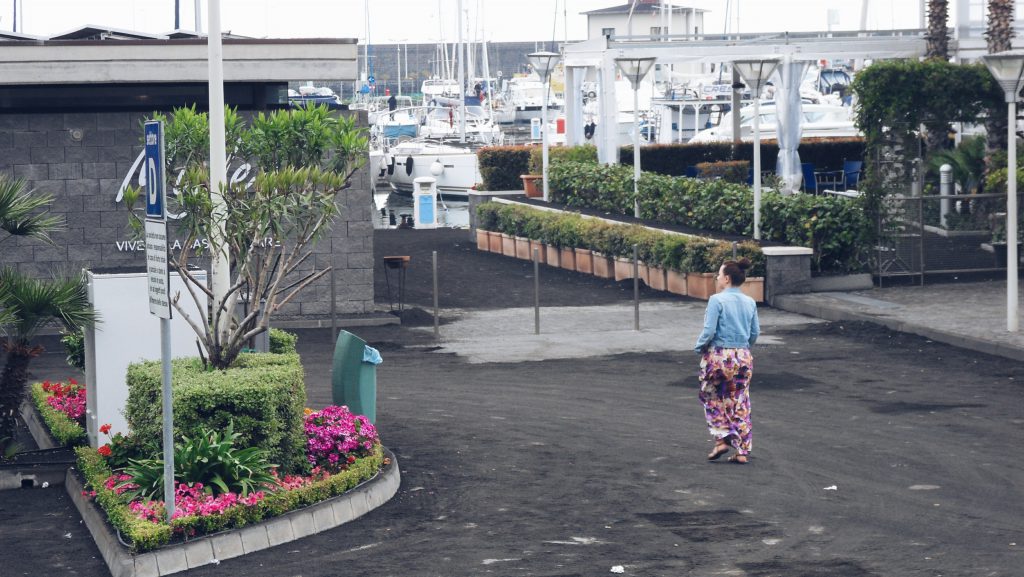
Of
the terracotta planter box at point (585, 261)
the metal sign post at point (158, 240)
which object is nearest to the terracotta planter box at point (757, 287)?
the terracotta planter box at point (585, 261)

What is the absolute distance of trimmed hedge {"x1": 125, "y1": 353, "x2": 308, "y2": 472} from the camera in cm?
1012

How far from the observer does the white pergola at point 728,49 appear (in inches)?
1204

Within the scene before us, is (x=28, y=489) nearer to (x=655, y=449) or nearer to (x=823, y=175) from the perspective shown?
(x=655, y=449)

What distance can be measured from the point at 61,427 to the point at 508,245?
17.9 m

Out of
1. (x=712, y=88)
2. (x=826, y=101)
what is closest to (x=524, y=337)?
(x=826, y=101)

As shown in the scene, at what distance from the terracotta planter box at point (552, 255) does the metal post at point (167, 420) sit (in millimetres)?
18197

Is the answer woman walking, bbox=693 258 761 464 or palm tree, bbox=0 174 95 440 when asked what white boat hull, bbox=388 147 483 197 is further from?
woman walking, bbox=693 258 761 464

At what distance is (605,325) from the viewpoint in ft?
66.1

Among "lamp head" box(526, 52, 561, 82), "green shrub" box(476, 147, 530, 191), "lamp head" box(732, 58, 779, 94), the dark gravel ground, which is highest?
"lamp head" box(526, 52, 561, 82)

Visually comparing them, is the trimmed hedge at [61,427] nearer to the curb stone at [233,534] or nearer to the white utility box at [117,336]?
the white utility box at [117,336]

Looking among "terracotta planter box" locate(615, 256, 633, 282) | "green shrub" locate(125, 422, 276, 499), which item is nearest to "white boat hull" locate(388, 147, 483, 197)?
"terracotta planter box" locate(615, 256, 633, 282)

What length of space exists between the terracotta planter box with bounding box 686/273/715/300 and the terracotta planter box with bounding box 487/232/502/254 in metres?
8.10

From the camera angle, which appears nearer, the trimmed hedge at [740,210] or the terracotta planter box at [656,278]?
the trimmed hedge at [740,210]

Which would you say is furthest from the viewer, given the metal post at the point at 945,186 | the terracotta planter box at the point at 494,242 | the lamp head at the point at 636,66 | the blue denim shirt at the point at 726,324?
the terracotta planter box at the point at 494,242
